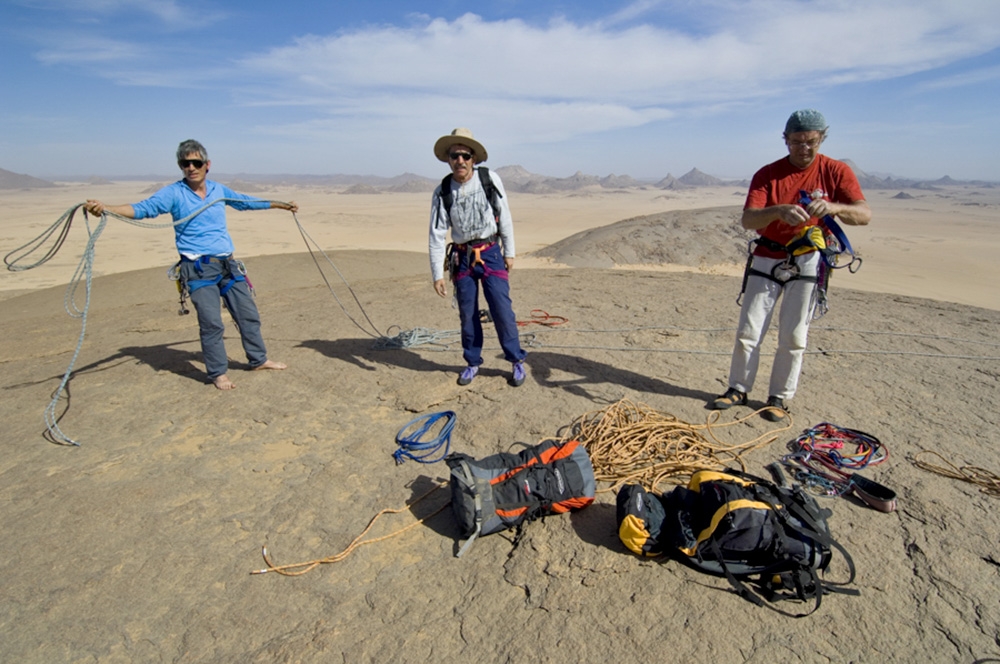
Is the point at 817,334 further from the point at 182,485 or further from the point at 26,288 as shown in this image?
the point at 26,288

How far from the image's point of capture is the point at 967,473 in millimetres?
3082

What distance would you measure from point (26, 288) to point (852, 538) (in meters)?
14.2

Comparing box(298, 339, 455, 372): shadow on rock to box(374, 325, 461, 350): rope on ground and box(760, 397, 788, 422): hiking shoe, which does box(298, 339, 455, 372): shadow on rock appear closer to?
box(374, 325, 461, 350): rope on ground

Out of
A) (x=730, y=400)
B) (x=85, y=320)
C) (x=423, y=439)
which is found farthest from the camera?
(x=730, y=400)

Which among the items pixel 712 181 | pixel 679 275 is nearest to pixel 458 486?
pixel 679 275

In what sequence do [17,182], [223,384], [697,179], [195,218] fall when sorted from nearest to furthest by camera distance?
[195,218]
[223,384]
[17,182]
[697,179]

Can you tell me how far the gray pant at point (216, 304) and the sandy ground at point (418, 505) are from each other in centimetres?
31

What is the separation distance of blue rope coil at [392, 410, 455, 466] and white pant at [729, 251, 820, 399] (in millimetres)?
2068

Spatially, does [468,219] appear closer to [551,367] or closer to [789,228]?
[551,367]

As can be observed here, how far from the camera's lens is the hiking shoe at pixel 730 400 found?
12.6 ft

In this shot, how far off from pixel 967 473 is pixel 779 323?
1.29 meters

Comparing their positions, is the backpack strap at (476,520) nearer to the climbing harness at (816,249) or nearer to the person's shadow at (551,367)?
the person's shadow at (551,367)

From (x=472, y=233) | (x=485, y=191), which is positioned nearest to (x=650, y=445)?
(x=472, y=233)

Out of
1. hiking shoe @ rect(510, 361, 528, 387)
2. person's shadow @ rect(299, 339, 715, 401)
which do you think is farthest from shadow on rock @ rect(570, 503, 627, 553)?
hiking shoe @ rect(510, 361, 528, 387)
